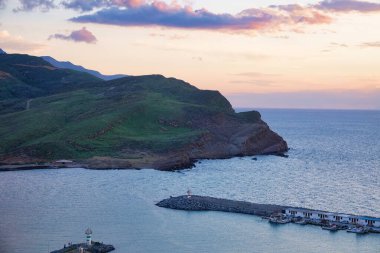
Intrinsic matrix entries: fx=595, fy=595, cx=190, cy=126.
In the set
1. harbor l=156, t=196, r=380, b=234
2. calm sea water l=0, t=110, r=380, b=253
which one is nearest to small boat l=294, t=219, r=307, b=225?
harbor l=156, t=196, r=380, b=234

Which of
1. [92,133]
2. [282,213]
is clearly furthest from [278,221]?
[92,133]

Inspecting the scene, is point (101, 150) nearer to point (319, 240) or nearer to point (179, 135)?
point (179, 135)

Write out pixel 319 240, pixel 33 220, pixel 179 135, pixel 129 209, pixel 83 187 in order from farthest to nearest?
pixel 179 135
pixel 83 187
pixel 129 209
pixel 33 220
pixel 319 240

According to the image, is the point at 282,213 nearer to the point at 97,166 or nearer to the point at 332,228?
the point at 332,228

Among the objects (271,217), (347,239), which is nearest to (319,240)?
(347,239)

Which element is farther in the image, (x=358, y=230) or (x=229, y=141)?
(x=229, y=141)

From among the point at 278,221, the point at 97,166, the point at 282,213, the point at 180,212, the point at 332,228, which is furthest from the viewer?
the point at 97,166

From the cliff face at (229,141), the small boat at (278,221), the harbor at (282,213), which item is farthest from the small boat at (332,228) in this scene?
the cliff face at (229,141)
